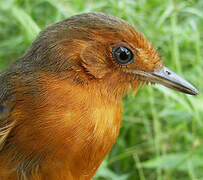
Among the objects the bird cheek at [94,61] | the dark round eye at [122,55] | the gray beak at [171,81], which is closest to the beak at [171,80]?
the gray beak at [171,81]

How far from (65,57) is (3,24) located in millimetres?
2096

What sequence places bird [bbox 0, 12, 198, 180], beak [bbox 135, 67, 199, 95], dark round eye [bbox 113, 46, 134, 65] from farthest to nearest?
beak [bbox 135, 67, 199, 95] < dark round eye [bbox 113, 46, 134, 65] < bird [bbox 0, 12, 198, 180]

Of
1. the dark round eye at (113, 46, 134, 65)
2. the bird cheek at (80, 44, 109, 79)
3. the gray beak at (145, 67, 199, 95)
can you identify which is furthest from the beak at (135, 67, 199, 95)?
the bird cheek at (80, 44, 109, 79)

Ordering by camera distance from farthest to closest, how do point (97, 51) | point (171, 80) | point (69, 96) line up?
point (171, 80) → point (97, 51) → point (69, 96)

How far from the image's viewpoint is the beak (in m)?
2.13

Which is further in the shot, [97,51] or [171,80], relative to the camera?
[171,80]

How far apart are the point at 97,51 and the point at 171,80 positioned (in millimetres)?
459

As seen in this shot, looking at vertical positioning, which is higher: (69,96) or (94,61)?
(94,61)

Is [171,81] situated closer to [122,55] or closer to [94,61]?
[122,55]

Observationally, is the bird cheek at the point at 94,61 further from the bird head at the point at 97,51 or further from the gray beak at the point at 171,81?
the gray beak at the point at 171,81

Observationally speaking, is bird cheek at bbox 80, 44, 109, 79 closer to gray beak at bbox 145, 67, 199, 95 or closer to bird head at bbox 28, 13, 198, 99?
bird head at bbox 28, 13, 198, 99

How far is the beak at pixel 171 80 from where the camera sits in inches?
83.8

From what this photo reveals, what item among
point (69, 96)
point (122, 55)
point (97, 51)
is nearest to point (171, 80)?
point (122, 55)

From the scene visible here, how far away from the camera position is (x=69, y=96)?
1.89m
